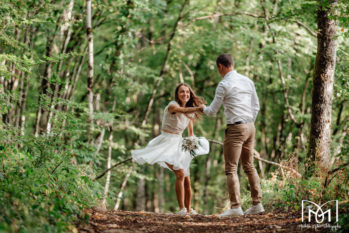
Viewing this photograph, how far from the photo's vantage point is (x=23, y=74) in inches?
374

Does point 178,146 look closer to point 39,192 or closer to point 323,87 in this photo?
point 39,192

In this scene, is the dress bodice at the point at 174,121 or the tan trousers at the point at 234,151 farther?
the dress bodice at the point at 174,121

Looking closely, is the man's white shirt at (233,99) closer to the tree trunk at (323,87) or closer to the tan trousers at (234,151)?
the tan trousers at (234,151)

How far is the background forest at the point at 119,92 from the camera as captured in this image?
4.98m

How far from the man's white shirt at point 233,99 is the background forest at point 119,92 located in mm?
1310

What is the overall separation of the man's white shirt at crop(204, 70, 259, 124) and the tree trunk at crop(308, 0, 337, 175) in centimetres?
182

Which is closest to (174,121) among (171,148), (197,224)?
(171,148)

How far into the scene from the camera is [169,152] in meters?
6.43

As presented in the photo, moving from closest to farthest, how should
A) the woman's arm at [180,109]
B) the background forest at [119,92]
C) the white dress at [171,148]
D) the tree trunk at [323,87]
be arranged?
the background forest at [119,92]
the woman's arm at [180,109]
the white dress at [171,148]
the tree trunk at [323,87]

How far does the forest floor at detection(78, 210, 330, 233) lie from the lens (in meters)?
4.45

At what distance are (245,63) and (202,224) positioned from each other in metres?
9.91

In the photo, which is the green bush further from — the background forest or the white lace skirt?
the white lace skirt

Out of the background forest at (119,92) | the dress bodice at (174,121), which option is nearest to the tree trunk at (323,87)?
the background forest at (119,92)

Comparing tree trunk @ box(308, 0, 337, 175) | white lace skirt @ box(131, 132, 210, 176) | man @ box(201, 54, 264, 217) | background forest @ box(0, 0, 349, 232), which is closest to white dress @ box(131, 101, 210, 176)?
white lace skirt @ box(131, 132, 210, 176)
